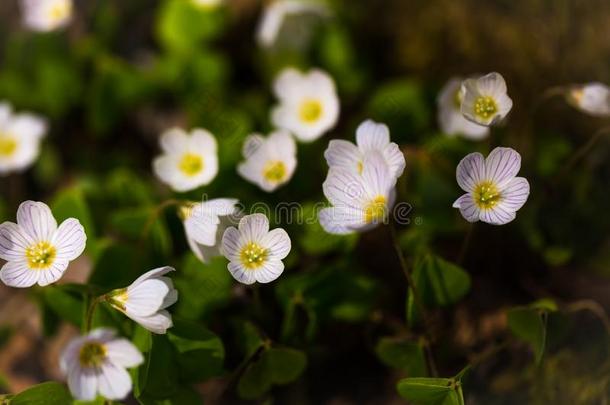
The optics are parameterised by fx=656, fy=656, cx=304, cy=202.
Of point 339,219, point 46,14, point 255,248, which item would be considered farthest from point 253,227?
point 46,14

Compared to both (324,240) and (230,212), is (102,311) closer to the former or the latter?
(230,212)

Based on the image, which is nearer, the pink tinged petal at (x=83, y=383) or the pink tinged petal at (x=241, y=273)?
the pink tinged petal at (x=83, y=383)

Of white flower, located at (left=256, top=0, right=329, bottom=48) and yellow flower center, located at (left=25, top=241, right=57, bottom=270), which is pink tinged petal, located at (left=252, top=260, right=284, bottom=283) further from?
white flower, located at (left=256, top=0, right=329, bottom=48)

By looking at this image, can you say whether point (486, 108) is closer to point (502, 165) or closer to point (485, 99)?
point (485, 99)

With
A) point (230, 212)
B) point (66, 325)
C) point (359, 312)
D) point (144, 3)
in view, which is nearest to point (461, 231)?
point (359, 312)

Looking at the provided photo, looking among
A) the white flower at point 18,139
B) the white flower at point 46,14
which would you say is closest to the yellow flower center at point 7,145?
the white flower at point 18,139

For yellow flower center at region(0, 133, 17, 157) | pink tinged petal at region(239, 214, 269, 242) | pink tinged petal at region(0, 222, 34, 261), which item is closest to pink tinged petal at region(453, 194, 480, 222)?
pink tinged petal at region(239, 214, 269, 242)

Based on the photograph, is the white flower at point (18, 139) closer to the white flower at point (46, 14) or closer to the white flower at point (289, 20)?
the white flower at point (46, 14)
